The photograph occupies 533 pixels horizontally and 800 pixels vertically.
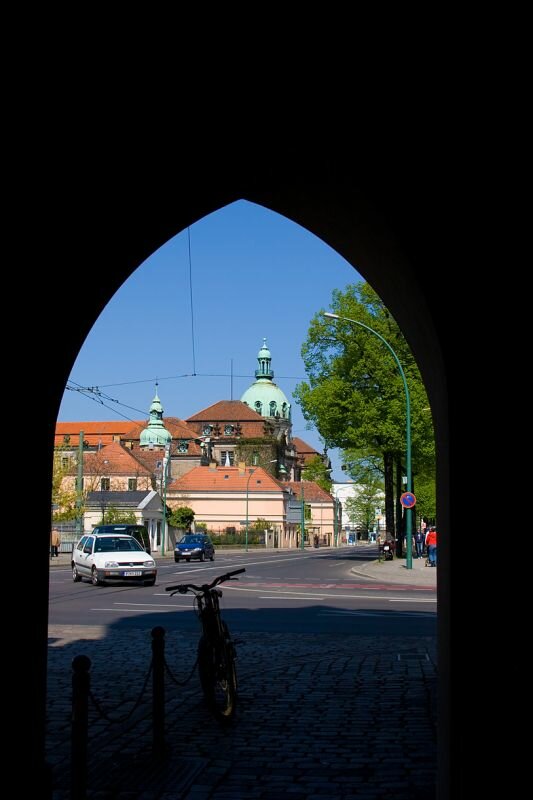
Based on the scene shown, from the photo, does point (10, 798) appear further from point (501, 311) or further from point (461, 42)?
point (461, 42)

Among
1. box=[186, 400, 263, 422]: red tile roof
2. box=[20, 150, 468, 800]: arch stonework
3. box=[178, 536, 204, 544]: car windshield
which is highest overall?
box=[186, 400, 263, 422]: red tile roof

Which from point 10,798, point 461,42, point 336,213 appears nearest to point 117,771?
point 10,798

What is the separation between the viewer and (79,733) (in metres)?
5.17

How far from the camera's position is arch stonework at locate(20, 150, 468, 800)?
4852mm

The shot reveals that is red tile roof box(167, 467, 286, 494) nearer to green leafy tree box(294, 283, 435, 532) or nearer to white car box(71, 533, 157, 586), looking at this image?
green leafy tree box(294, 283, 435, 532)

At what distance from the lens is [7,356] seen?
483cm

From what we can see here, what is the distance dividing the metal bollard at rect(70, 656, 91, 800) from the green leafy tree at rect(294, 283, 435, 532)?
35.6 m

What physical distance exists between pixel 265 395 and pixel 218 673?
150708mm

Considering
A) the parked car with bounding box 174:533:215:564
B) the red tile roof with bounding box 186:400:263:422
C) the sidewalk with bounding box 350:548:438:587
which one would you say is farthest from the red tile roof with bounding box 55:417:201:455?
the sidewalk with bounding box 350:548:438:587

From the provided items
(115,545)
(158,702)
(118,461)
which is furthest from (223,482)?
(158,702)

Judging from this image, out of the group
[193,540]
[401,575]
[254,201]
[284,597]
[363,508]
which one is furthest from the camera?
[363,508]

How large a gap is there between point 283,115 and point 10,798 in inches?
137

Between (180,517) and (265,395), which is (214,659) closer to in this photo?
(180,517)

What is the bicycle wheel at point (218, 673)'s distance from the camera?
→ 8.00 metres
